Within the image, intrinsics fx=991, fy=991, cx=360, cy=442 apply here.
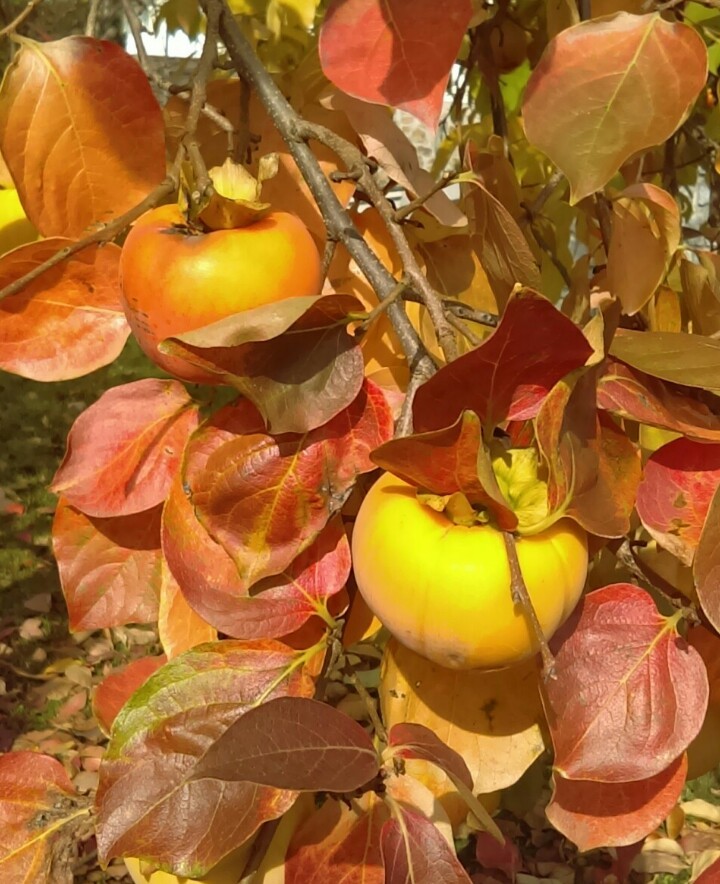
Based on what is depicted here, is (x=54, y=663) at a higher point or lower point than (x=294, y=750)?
lower

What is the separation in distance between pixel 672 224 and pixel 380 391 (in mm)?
202

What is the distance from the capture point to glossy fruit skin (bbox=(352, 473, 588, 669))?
343 mm

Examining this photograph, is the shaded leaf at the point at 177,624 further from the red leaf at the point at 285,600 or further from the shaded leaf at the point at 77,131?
the shaded leaf at the point at 77,131

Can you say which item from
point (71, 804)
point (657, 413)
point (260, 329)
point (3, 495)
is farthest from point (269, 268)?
point (3, 495)

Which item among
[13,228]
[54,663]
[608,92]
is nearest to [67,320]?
[13,228]

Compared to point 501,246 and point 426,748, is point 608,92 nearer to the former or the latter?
point 501,246

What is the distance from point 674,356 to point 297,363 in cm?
15

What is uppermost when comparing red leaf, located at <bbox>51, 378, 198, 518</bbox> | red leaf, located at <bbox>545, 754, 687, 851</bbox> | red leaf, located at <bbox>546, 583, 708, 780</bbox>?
red leaf, located at <bbox>51, 378, 198, 518</bbox>

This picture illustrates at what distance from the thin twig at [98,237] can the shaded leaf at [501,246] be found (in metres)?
0.14

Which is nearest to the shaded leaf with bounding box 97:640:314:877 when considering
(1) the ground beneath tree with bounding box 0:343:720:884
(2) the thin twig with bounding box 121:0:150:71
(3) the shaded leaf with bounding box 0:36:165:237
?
(3) the shaded leaf with bounding box 0:36:165:237

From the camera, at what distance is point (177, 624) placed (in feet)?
1.53

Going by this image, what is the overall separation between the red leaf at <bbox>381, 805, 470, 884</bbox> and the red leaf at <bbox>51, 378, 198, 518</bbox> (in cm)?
18

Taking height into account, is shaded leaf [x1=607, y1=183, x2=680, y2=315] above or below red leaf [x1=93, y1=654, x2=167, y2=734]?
above

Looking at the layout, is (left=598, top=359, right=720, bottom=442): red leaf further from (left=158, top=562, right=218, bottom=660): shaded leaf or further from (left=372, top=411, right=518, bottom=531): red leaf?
(left=158, top=562, right=218, bottom=660): shaded leaf
